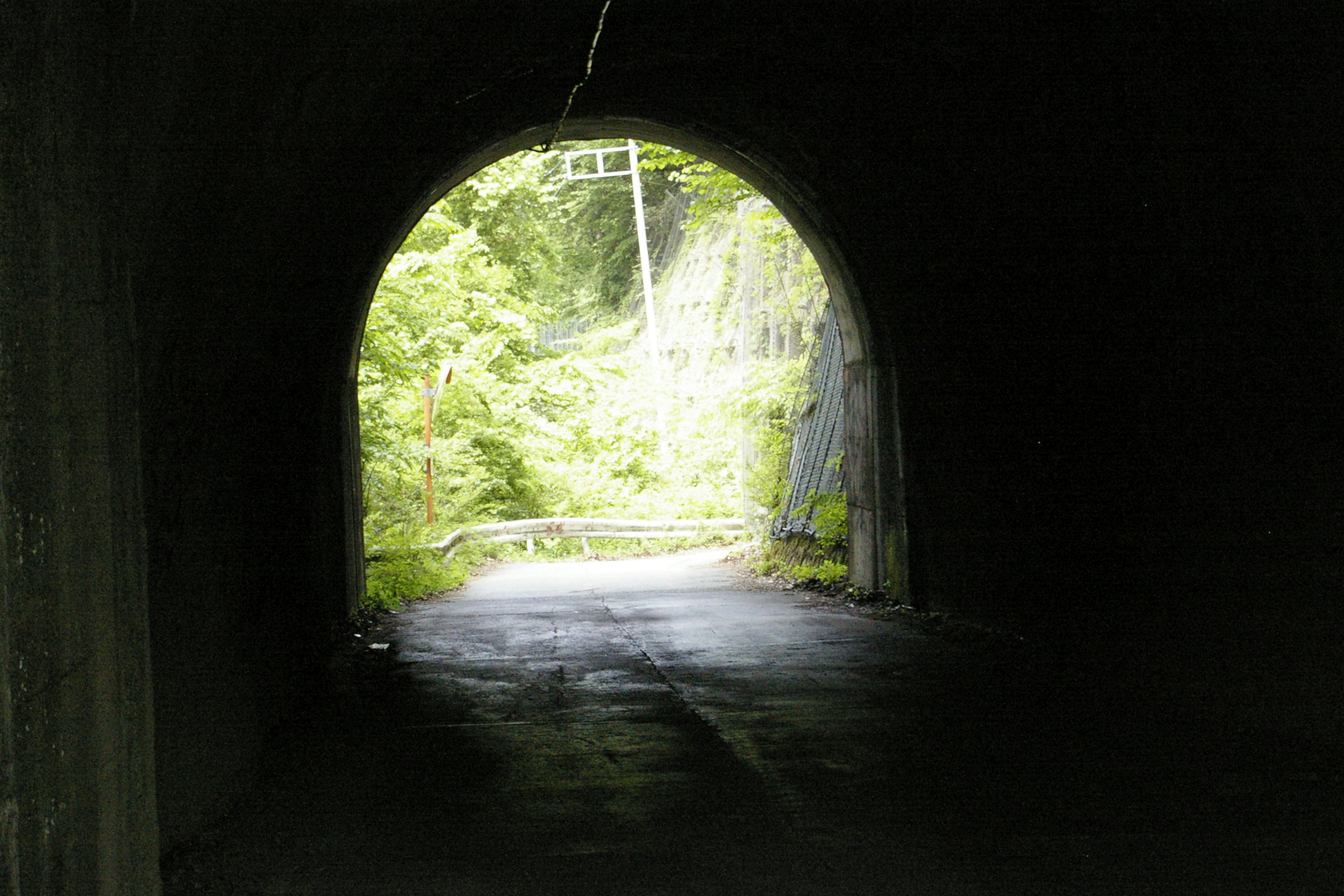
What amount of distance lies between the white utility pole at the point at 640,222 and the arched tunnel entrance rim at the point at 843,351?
753 inches

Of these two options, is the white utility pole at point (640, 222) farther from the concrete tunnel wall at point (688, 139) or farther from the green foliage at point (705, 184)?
the concrete tunnel wall at point (688, 139)

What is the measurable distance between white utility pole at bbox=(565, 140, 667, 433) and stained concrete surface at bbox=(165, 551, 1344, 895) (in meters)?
23.6

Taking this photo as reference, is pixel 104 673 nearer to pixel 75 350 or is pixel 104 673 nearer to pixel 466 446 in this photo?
pixel 75 350

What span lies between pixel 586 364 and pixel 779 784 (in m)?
26.2

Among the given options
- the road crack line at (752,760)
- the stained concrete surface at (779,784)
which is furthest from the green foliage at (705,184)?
the road crack line at (752,760)

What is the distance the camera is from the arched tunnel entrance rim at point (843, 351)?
→ 418 inches

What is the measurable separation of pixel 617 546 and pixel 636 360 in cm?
1192

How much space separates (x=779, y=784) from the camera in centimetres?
510

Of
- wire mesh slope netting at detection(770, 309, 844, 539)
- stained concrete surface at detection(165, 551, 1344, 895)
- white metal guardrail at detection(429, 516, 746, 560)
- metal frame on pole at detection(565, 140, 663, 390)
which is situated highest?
metal frame on pole at detection(565, 140, 663, 390)

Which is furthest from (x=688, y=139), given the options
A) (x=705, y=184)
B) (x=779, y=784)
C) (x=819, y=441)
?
(x=779, y=784)

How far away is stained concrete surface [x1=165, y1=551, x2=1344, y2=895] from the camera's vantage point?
13.3 ft

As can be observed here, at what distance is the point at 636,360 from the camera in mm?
35594

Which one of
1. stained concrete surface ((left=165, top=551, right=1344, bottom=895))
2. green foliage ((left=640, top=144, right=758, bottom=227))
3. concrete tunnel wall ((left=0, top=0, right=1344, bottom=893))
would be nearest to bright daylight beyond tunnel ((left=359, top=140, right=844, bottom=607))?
green foliage ((left=640, top=144, right=758, bottom=227))

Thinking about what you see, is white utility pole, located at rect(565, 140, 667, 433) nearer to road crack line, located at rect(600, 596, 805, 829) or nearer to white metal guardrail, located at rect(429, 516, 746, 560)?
white metal guardrail, located at rect(429, 516, 746, 560)
